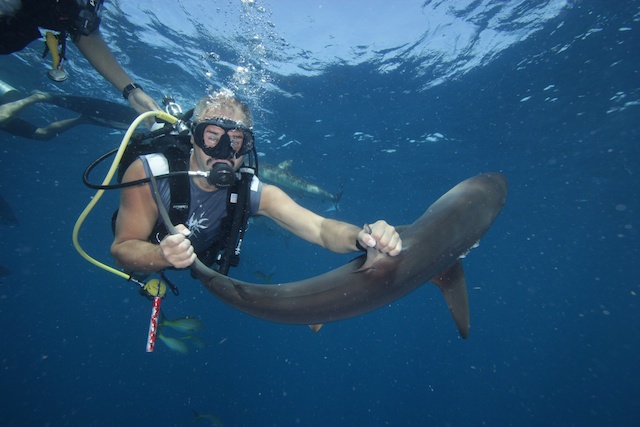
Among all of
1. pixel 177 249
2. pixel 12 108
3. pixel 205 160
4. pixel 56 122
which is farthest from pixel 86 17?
pixel 56 122

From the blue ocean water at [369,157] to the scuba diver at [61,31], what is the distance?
7975 millimetres

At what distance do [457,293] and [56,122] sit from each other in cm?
1287

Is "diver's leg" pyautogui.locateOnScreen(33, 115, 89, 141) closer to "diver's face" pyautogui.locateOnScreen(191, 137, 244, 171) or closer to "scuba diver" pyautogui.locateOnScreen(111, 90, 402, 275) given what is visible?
"scuba diver" pyautogui.locateOnScreen(111, 90, 402, 275)

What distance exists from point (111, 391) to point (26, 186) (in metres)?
26.7

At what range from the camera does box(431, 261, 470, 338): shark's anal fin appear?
10.5 ft

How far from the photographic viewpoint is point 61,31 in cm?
391

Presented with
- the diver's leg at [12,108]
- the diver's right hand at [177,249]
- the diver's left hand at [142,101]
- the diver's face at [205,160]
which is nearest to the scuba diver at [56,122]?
the diver's leg at [12,108]

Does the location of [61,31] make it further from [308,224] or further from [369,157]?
[369,157]

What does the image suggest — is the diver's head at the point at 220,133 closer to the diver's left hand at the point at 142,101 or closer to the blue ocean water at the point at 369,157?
the diver's left hand at the point at 142,101

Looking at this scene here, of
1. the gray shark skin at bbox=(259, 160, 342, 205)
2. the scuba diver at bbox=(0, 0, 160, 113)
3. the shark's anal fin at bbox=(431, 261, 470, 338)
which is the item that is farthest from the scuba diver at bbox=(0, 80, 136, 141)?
the shark's anal fin at bbox=(431, 261, 470, 338)

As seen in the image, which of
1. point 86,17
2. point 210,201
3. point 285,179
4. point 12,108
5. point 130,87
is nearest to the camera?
point 86,17

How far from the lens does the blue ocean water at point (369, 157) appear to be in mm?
12477

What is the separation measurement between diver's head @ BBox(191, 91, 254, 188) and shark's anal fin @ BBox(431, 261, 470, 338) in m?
2.60

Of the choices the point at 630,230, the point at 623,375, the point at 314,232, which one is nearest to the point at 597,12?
the point at 314,232
